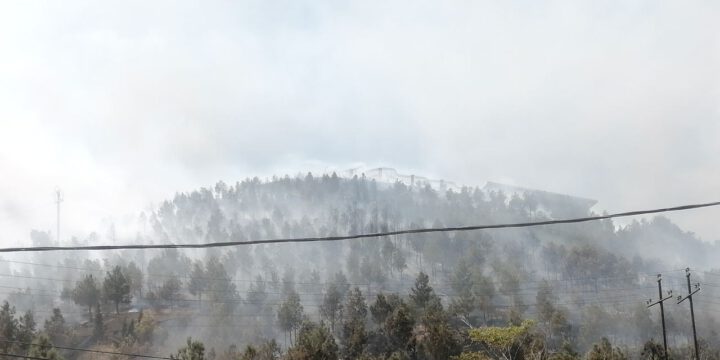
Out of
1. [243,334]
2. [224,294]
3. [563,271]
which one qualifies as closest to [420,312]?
[243,334]

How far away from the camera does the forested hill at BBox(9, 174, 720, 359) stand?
77.8 meters

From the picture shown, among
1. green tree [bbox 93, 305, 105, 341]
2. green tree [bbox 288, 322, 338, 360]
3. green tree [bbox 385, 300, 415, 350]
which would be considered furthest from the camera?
green tree [bbox 93, 305, 105, 341]

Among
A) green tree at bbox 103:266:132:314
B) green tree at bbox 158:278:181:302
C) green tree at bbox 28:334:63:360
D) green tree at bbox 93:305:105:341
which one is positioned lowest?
green tree at bbox 93:305:105:341

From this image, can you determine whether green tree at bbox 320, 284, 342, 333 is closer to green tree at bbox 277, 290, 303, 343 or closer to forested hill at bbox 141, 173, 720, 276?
green tree at bbox 277, 290, 303, 343

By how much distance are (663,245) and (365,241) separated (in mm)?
91011

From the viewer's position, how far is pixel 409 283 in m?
135

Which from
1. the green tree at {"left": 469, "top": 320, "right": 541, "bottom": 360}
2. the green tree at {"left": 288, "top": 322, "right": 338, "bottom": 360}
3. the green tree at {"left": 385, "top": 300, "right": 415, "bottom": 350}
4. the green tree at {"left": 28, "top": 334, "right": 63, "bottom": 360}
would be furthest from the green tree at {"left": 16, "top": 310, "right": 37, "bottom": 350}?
the green tree at {"left": 469, "top": 320, "right": 541, "bottom": 360}

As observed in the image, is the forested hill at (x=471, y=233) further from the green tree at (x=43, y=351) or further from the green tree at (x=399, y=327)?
the green tree at (x=43, y=351)

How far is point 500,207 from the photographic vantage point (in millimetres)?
185875

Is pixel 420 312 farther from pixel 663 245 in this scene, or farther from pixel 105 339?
pixel 663 245

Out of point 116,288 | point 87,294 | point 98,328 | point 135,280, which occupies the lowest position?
point 98,328

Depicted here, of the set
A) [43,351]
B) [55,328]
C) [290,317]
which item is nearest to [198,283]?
[55,328]

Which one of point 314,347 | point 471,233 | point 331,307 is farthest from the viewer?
point 471,233

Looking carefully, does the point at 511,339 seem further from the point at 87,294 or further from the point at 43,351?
the point at 87,294
